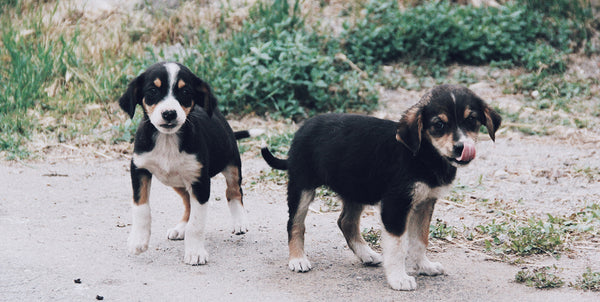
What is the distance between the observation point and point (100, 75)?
1026cm

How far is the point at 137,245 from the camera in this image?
5.14 meters

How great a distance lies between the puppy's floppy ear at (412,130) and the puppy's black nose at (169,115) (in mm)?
1528

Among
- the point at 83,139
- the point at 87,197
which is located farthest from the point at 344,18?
the point at 87,197

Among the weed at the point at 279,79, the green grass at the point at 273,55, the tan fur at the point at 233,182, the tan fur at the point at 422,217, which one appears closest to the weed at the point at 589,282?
the tan fur at the point at 422,217

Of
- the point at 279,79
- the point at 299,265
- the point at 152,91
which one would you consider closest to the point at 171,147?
Answer: the point at 152,91

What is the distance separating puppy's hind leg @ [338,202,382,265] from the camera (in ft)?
17.3

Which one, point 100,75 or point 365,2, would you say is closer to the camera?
point 100,75

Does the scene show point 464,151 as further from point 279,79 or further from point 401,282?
point 279,79

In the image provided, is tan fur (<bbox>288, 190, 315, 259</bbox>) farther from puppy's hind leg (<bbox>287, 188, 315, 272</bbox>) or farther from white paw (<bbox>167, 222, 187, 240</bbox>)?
white paw (<bbox>167, 222, 187, 240</bbox>)

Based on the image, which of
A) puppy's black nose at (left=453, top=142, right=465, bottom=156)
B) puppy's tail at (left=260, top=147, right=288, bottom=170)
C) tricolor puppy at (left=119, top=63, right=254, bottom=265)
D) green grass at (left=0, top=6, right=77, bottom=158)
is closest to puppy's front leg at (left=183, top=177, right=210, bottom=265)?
tricolor puppy at (left=119, top=63, right=254, bottom=265)

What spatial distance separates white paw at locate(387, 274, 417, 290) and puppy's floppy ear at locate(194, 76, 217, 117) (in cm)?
187

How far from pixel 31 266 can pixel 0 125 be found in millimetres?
4786

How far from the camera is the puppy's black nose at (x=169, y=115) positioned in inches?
191

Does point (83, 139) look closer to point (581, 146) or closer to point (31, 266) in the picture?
point (31, 266)
